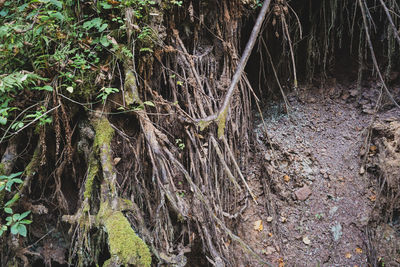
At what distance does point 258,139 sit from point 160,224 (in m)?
1.65

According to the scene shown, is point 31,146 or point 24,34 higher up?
point 24,34

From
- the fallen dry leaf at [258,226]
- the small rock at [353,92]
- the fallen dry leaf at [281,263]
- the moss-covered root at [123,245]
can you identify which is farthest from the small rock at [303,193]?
the moss-covered root at [123,245]

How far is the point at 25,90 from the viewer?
158cm

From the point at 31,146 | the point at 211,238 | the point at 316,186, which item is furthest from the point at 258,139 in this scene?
the point at 31,146

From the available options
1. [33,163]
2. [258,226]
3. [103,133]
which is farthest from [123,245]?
[258,226]

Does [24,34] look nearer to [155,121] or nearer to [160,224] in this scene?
[155,121]

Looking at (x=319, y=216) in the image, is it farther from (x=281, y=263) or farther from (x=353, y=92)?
(x=353, y=92)

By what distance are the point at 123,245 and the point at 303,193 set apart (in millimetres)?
1950

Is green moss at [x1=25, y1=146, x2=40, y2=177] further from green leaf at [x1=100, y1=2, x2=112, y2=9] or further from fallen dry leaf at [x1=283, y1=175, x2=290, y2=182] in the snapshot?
fallen dry leaf at [x1=283, y1=175, x2=290, y2=182]

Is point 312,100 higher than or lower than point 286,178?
higher

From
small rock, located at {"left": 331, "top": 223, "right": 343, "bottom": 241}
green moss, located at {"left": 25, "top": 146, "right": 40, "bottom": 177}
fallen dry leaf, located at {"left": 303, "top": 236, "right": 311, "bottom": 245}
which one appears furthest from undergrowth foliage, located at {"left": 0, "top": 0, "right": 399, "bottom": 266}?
small rock, located at {"left": 331, "top": 223, "right": 343, "bottom": 241}

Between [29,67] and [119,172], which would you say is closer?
[29,67]

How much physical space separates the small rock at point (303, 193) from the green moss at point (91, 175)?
196 cm

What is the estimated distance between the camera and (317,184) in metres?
2.64
